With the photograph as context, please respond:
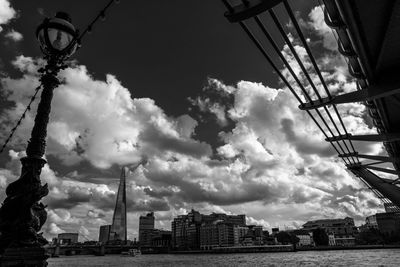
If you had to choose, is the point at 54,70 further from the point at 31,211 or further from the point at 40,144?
the point at 31,211

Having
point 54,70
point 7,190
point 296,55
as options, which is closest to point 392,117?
point 296,55

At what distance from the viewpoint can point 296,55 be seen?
7.11 metres

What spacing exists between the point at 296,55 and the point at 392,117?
1151cm

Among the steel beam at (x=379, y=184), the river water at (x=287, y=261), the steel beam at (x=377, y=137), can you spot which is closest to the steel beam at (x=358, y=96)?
the steel beam at (x=377, y=137)

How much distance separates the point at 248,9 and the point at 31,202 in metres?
6.51

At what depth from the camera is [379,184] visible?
29.6m

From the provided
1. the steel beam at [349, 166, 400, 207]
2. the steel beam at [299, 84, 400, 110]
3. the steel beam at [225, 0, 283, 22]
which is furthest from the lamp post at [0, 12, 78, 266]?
the steel beam at [349, 166, 400, 207]

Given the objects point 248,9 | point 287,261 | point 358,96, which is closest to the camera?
point 248,9

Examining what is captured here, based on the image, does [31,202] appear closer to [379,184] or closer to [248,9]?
[248,9]

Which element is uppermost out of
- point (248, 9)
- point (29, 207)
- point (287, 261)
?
point (248, 9)

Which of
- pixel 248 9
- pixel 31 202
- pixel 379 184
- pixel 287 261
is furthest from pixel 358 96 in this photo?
pixel 287 261

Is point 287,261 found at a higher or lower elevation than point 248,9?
lower

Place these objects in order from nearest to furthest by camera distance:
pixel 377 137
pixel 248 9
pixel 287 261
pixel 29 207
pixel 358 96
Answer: pixel 248 9
pixel 29 207
pixel 358 96
pixel 377 137
pixel 287 261

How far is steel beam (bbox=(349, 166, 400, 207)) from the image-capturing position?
28969 millimetres
